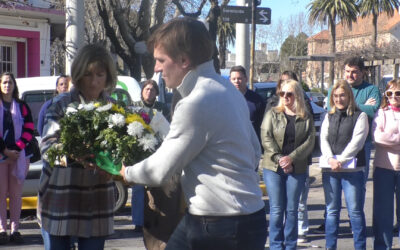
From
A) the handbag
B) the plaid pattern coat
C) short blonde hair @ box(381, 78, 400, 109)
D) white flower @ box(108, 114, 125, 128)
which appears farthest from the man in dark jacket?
white flower @ box(108, 114, 125, 128)

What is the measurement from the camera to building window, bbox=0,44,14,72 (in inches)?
672

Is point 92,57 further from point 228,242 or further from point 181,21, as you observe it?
point 228,242

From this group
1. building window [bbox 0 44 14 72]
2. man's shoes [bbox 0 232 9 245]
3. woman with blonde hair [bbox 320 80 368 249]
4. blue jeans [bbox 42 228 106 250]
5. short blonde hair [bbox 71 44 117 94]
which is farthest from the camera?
building window [bbox 0 44 14 72]

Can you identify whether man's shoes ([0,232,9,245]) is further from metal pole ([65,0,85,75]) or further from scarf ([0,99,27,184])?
metal pole ([65,0,85,75])

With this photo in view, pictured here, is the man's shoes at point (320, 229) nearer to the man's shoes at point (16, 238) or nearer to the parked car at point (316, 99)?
the man's shoes at point (16, 238)

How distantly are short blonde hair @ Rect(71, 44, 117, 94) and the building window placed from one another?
1368cm

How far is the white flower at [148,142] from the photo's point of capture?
11.6 feet

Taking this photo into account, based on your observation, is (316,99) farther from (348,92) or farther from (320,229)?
(348,92)

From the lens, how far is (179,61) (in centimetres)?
302

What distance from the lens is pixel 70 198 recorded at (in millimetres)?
3834

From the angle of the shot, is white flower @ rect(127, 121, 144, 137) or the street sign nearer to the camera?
white flower @ rect(127, 121, 144, 137)

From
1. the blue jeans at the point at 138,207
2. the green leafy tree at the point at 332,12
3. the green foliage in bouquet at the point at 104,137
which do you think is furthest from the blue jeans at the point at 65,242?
the green leafy tree at the point at 332,12

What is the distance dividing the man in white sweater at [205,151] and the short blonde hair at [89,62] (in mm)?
1059

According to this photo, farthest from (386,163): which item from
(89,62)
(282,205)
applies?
(89,62)
